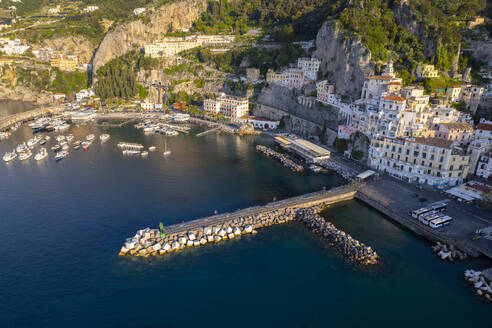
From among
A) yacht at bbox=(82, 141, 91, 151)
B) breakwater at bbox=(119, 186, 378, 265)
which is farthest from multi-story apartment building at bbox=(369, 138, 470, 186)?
yacht at bbox=(82, 141, 91, 151)

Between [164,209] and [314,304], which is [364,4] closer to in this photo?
[164,209]

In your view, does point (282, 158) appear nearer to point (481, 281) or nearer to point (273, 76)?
point (273, 76)

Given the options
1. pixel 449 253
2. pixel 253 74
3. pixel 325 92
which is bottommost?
pixel 449 253

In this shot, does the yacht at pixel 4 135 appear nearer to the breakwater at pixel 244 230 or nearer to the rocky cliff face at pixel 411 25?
the breakwater at pixel 244 230

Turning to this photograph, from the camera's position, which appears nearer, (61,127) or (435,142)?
(435,142)

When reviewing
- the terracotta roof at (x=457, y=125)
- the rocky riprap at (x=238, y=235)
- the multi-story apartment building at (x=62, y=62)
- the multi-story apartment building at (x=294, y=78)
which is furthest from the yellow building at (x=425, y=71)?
the multi-story apartment building at (x=62, y=62)

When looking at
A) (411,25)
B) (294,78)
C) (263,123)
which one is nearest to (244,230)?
(263,123)

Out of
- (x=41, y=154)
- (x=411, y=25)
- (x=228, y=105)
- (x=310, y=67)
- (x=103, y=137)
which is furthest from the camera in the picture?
(x=228, y=105)

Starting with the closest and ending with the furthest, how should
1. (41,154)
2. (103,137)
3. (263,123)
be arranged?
(41,154) < (103,137) < (263,123)
